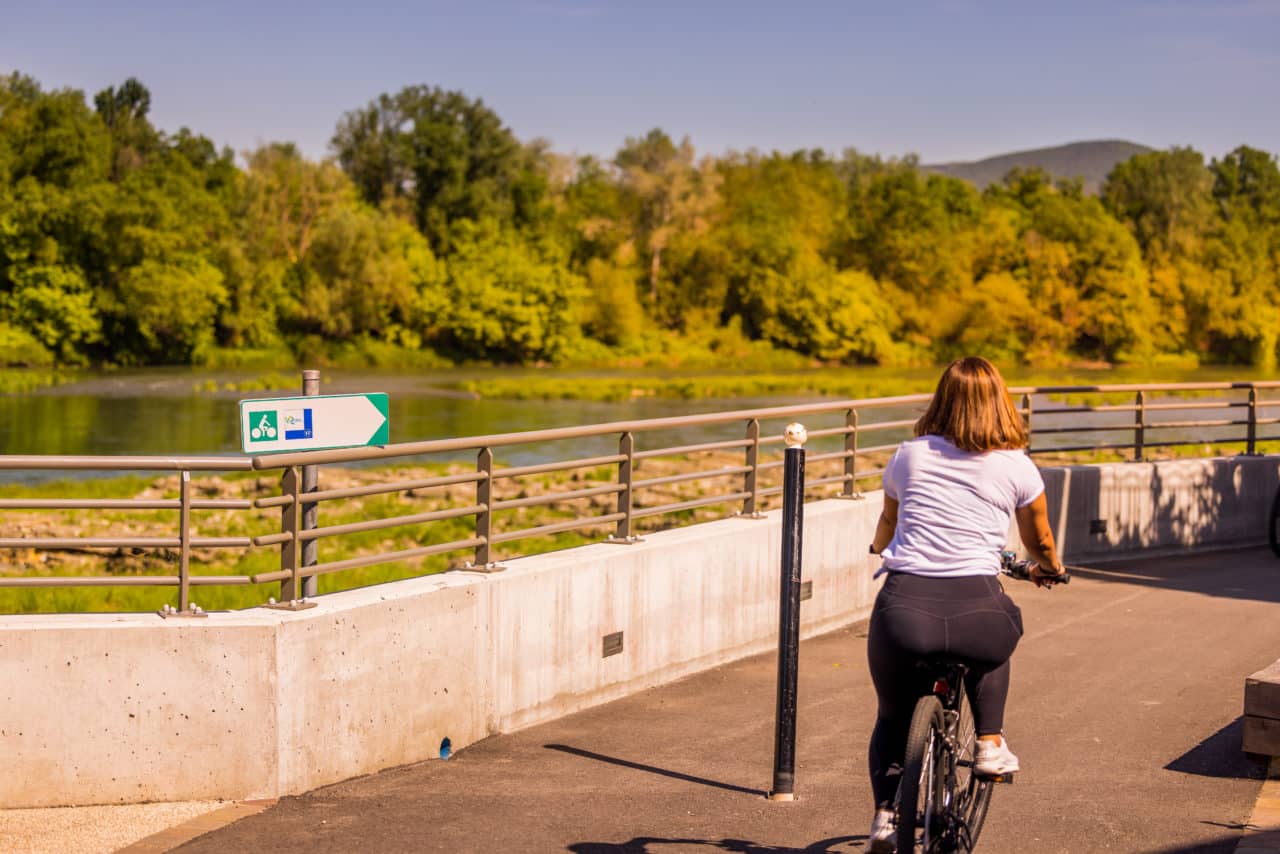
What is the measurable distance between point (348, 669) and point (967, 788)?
10.0 feet

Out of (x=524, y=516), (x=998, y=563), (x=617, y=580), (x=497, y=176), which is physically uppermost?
(x=497, y=176)

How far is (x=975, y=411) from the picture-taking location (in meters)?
5.20

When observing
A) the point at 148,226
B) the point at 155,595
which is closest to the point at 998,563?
the point at 155,595

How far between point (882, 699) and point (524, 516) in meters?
25.6

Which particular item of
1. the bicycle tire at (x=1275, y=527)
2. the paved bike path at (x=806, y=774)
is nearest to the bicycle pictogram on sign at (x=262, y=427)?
the paved bike path at (x=806, y=774)

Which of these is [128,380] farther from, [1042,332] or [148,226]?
[1042,332]

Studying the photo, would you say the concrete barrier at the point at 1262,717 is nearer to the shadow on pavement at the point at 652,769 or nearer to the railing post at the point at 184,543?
the shadow on pavement at the point at 652,769

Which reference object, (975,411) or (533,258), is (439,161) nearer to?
(533,258)

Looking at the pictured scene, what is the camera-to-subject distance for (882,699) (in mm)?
5254

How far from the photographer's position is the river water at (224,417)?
148 feet

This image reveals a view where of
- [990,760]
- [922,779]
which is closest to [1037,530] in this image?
[990,760]

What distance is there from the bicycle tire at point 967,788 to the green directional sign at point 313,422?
3006 millimetres

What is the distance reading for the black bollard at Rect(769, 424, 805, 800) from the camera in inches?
258

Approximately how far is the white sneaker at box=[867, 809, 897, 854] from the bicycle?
0.18ft
